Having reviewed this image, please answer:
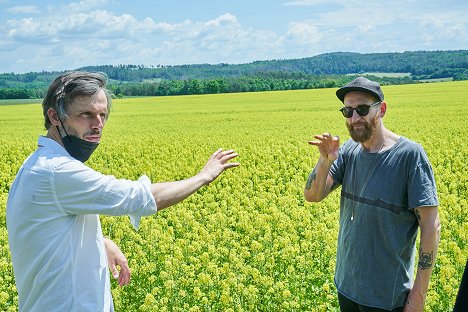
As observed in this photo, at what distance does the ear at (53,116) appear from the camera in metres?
2.58

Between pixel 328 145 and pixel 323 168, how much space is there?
0.18m

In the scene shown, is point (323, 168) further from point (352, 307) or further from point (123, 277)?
point (123, 277)

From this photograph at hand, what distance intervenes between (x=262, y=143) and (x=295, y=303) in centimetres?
1597

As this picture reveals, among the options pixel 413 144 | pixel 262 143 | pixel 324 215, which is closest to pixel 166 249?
pixel 324 215

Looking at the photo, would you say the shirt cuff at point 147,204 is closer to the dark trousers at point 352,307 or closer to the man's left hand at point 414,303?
the dark trousers at point 352,307

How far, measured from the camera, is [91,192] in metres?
2.44

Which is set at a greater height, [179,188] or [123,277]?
[179,188]

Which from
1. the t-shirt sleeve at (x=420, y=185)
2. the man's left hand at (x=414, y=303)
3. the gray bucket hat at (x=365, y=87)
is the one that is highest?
the gray bucket hat at (x=365, y=87)

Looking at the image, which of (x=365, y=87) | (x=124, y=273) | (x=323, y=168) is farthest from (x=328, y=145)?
(x=124, y=273)

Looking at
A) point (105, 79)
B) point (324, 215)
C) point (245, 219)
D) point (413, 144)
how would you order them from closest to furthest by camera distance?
point (105, 79) < point (413, 144) < point (245, 219) < point (324, 215)

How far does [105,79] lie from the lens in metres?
2.72

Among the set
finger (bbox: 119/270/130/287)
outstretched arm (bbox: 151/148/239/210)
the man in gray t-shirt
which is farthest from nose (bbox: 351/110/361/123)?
finger (bbox: 119/270/130/287)

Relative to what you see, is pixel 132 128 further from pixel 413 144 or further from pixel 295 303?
pixel 413 144

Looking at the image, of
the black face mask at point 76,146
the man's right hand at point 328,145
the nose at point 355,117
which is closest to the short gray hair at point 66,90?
the black face mask at point 76,146
